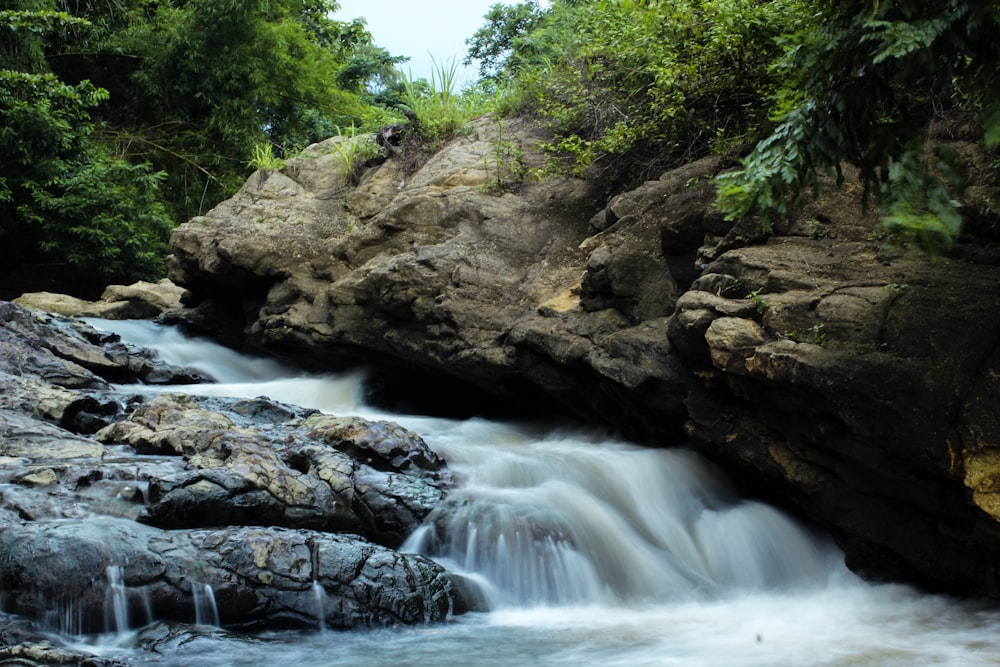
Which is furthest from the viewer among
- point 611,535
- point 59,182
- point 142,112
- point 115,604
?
point 142,112

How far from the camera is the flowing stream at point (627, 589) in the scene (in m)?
4.39

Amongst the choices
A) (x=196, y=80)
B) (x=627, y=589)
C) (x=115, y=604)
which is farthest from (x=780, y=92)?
(x=196, y=80)

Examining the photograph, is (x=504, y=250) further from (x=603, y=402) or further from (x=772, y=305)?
(x=772, y=305)

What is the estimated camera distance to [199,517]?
503 centimetres

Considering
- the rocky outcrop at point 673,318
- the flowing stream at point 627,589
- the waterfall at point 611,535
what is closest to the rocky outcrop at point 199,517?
the flowing stream at point 627,589

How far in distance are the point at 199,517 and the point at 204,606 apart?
0.75 metres

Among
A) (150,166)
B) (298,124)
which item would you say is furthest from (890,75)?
(298,124)

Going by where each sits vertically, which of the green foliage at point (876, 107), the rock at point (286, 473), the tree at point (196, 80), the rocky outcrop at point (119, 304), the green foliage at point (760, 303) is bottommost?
the rock at point (286, 473)

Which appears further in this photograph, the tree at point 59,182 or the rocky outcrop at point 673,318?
the tree at point 59,182

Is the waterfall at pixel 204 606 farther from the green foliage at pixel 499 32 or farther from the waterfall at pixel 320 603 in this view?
Result: the green foliage at pixel 499 32

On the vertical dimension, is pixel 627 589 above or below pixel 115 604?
below

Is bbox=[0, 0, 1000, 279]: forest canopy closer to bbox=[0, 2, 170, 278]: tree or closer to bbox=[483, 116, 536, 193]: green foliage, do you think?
bbox=[0, 2, 170, 278]: tree

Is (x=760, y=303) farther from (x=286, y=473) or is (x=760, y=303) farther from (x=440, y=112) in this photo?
(x=440, y=112)

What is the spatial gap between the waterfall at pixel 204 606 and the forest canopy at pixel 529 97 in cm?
348
